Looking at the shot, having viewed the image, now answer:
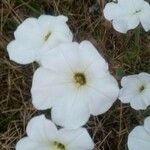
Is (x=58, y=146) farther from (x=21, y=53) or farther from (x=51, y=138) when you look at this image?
(x=21, y=53)

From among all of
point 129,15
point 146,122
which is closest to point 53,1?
point 129,15

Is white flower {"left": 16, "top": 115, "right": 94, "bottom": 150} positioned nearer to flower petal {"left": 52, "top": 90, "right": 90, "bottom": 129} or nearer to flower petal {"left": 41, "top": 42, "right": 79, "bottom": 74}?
flower petal {"left": 52, "top": 90, "right": 90, "bottom": 129}

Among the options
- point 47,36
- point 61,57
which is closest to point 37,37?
point 47,36

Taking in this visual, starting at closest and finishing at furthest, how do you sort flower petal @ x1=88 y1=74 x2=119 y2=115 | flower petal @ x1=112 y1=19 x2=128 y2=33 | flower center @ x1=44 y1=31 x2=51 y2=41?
flower petal @ x1=88 y1=74 x2=119 y2=115, flower center @ x1=44 y1=31 x2=51 y2=41, flower petal @ x1=112 y1=19 x2=128 y2=33

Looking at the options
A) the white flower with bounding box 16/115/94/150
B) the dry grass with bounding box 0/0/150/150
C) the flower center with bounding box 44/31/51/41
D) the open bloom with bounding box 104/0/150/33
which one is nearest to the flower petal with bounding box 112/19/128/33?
the open bloom with bounding box 104/0/150/33

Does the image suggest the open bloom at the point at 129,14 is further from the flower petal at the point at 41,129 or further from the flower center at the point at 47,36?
the flower petal at the point at 41,129

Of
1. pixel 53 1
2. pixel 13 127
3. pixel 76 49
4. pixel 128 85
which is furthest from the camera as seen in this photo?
pixel 53 1

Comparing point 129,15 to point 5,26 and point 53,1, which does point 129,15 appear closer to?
point 53,1
